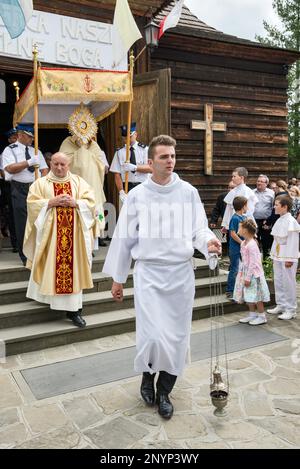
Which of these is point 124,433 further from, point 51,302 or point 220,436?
point 51,302

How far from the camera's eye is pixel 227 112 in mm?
10359

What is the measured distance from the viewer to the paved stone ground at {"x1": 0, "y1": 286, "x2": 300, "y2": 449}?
10.2 feet

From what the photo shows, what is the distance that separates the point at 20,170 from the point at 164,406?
4.21m

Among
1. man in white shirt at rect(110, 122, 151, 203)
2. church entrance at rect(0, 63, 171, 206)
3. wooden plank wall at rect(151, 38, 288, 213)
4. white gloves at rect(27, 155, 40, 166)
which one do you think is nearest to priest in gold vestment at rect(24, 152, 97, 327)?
white gloves at rect(27, 155, 40, 166)

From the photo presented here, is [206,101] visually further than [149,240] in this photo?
Yes

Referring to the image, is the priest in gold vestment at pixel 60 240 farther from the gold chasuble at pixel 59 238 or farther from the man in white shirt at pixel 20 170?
the man in white shirt at pixel 20 170

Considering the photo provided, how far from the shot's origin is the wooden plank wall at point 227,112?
966 centimetres

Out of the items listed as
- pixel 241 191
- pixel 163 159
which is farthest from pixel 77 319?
pixel 241 191

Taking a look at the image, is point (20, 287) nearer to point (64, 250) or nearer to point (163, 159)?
point (64, 250)

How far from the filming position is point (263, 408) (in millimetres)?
3553

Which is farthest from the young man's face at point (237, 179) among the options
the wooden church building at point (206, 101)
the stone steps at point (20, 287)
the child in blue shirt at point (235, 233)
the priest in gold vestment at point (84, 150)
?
the stone steps at point (20, 287)
